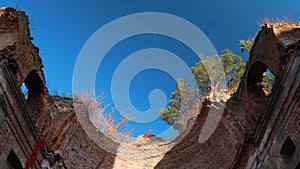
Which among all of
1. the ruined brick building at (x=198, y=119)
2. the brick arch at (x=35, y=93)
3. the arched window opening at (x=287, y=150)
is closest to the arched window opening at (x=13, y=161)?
the ruined brick building at (x=198, y=119)

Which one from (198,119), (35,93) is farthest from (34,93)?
(198,119)

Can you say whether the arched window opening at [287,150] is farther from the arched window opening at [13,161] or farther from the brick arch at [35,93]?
the brick arch at [35,93]

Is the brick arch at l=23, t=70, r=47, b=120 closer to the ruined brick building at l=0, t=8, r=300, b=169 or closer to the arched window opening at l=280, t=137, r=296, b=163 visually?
the ruined brick building at l=0, t=8, r=300, b=169

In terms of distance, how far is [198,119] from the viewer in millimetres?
14055

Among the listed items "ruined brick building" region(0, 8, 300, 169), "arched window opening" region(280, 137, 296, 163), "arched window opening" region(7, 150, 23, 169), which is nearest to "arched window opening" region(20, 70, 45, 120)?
"ruined brick building" region(0, 8, 300, 169)

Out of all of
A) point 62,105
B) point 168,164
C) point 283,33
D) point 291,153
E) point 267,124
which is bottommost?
point 291,153

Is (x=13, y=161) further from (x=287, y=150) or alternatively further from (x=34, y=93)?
(x=287, y=150)

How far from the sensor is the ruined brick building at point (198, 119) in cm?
721

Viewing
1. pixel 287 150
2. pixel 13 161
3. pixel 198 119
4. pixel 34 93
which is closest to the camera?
pixel 287 150

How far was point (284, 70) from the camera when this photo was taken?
7488 millimetres

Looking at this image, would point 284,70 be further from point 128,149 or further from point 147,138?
point 147,138

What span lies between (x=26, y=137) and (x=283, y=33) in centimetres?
784

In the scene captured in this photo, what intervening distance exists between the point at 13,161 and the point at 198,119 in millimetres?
8547

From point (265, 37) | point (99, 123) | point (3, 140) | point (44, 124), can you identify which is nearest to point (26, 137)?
point (3, 140)
